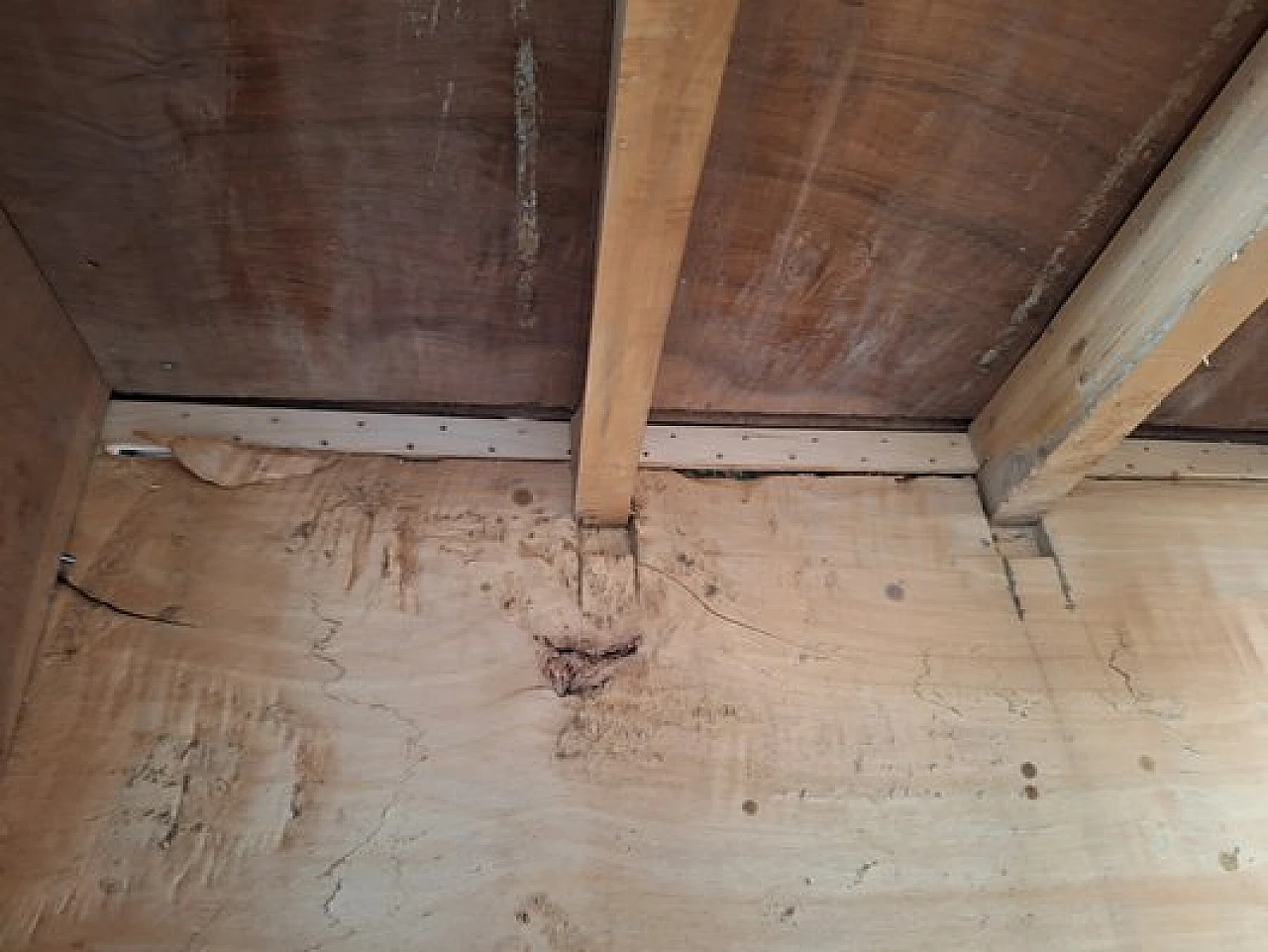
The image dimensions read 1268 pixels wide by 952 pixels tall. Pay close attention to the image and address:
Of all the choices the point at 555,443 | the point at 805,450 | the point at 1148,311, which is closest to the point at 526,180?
the point at 555,443

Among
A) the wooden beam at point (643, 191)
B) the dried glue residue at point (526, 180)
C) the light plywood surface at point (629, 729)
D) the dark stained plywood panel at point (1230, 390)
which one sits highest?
the dried glue residue at point (526, 180)

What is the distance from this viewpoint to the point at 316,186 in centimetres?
116

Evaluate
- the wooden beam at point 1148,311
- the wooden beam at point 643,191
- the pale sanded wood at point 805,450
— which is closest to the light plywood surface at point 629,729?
the pale sanded wood at point 805,450

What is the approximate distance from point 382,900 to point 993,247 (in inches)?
38.4

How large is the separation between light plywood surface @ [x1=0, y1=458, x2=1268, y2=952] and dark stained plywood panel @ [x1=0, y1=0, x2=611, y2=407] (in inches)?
6.2

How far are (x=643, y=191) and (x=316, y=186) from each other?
15.2 inches

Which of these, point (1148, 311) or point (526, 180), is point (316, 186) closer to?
point (526, 180)

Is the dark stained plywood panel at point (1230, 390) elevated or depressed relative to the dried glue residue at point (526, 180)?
depressed

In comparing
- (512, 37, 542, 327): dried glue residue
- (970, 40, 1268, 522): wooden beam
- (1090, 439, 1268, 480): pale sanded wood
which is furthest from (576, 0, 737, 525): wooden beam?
(1090, 439, 1268, 480): pale sanded wood

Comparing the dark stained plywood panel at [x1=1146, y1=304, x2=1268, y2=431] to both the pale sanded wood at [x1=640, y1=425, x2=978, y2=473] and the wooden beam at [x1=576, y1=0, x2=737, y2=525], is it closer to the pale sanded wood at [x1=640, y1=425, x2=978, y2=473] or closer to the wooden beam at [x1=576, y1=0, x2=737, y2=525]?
the pale sanded wood at [x1=640, y1=425, x2=978, y2=473]

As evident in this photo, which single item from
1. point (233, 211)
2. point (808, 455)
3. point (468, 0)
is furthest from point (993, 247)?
point (233, 211)

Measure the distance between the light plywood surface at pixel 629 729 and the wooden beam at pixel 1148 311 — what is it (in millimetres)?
129

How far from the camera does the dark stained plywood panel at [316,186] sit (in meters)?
1.02

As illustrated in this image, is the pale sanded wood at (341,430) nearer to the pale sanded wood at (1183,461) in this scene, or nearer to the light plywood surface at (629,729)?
the light plywood surface at (629,729)
